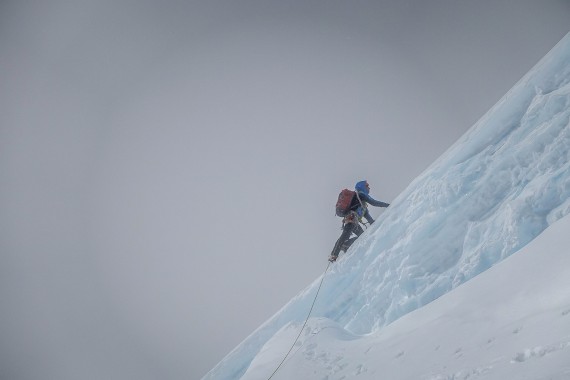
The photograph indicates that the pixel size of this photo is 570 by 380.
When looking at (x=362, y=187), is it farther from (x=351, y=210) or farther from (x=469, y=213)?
(x=469, y=213)

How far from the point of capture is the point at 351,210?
934 centimetres

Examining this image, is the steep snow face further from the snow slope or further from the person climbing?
the snow slope

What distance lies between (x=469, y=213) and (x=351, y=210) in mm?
3343

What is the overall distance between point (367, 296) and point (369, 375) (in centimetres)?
339

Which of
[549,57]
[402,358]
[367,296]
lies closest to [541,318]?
[402,358]

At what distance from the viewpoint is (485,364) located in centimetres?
294

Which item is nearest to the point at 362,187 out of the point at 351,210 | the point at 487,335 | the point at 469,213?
the point at 351,210

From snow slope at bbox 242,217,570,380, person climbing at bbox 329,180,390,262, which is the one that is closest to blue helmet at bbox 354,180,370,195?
person climbing at bbox 329,180,390,262

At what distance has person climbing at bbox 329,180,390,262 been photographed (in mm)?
9203

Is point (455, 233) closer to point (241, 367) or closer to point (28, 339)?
point (241, 367)

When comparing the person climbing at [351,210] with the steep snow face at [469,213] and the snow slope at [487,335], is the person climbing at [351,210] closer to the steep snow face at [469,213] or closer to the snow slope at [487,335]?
the steep snow face at [469,213]

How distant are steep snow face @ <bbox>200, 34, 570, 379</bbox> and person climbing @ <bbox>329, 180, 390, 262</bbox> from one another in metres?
0.47

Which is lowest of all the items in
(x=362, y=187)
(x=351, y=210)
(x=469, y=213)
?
(x=469, y=213)

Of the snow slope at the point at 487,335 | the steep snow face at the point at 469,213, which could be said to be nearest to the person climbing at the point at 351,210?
the steep snow face at the point at 469,213
